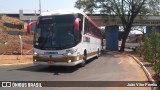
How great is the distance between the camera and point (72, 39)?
1700 centimetres

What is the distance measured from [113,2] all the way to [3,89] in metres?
36.9

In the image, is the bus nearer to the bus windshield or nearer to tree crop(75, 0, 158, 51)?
the bus windshield

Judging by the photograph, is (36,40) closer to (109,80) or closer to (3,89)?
(109,80)

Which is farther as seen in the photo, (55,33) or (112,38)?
(112,38)

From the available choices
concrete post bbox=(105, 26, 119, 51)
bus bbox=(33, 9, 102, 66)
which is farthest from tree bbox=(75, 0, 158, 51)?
bus bbox=(33, 9, 102, 66)

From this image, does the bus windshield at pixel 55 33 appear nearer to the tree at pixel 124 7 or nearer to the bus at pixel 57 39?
the bus at pixel 57 39

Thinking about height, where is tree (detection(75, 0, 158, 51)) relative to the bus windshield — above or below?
above

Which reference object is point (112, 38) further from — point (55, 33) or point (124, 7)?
point (55, 33)

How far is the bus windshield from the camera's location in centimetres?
1692

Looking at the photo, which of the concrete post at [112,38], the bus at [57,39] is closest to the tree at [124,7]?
the concrete post at [112,38]

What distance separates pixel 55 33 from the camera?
56.0ft

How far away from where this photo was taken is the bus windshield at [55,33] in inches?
666

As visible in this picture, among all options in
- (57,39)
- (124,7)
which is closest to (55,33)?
(57,39)

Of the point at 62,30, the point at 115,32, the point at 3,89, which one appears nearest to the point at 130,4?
the point at 115,32
